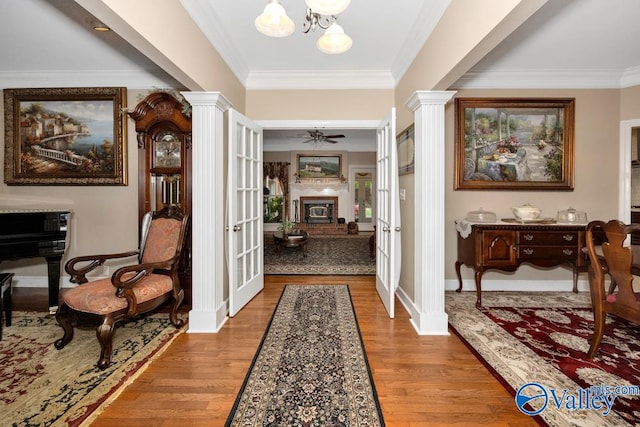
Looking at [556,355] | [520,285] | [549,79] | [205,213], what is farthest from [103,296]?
[549,79]

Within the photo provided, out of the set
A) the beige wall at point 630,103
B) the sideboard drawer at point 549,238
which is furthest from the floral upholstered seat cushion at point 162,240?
the beige wall at point 630,103

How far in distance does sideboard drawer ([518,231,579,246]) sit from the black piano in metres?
4.78

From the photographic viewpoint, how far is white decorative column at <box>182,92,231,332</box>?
8.97 ft

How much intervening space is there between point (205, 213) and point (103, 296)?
0.99 m

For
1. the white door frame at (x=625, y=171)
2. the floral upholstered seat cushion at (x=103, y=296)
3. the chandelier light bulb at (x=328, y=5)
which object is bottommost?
the floral upholstered seat cushion at (x=103, y=296)

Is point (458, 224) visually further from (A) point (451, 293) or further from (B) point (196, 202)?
(B) point (196, 202)

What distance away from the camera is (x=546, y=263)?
3322 mm

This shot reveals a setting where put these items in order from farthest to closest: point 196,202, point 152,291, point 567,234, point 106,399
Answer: point 567,234 < point 196,202 < point 152,291 < point 106,399

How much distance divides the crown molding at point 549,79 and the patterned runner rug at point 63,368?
14.4ft

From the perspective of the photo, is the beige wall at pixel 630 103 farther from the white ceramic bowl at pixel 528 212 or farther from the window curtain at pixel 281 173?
the window curtain at pixel 281 173

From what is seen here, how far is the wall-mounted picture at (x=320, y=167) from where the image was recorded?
9.62 m

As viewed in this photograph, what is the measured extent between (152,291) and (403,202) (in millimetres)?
2670

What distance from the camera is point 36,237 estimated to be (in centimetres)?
288

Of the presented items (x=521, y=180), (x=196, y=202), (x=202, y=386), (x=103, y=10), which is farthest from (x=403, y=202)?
(x=103, y=10)
